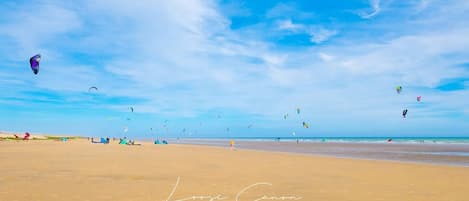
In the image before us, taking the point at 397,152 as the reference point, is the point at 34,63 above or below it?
above

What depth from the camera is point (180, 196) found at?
9.45m

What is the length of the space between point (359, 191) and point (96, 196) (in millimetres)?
7172

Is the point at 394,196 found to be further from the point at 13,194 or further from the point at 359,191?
Answer: the point at 13,194

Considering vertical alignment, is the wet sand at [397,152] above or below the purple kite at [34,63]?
below

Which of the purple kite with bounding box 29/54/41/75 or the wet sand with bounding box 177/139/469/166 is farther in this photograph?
the wet sand with bounding box 177/139/469/166

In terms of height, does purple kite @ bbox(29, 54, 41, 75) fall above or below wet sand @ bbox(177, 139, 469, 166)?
above

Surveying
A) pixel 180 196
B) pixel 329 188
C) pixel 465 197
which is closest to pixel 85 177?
pixel 180 196

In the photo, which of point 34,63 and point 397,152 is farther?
point 397,152

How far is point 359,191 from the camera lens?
10484 mm

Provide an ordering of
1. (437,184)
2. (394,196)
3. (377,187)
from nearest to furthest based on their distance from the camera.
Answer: (394,196) → (377,187) → (437,184)

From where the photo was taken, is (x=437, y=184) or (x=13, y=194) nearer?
(x=13, y=194)

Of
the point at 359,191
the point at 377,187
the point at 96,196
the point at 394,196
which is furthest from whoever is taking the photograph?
the point at 377,187

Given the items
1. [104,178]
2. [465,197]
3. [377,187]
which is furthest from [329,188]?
[104,178]

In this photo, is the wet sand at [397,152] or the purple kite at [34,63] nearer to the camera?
the purple kite at [34,63]
